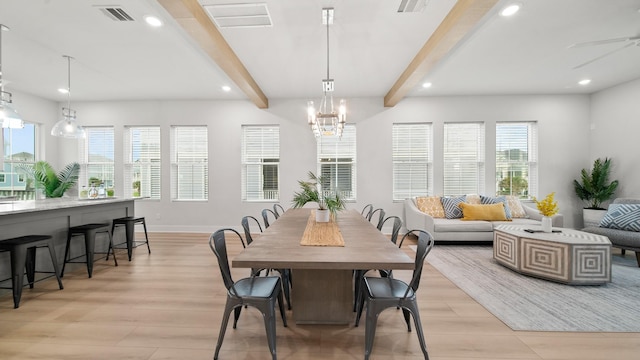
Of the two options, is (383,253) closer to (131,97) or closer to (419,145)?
(419,145)

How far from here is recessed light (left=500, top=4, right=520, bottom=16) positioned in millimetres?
2601

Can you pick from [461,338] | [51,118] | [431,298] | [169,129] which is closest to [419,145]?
[431,298]

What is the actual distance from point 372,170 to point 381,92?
1588 millimetres

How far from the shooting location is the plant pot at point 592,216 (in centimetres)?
486

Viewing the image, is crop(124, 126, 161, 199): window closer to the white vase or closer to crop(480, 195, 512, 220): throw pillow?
crop(480, 195, 512, 220): throw pillow

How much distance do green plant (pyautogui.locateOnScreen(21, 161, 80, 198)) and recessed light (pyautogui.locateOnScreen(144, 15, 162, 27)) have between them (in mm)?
4519

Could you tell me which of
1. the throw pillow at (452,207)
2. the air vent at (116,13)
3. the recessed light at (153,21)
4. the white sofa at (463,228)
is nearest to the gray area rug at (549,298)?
the white sofa at (463,228)

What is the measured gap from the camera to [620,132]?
491 centimetres

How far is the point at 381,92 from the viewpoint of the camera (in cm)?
536

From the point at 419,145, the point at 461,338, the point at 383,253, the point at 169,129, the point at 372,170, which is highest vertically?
the point at 169,129

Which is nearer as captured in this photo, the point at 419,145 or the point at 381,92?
the point at 381,92

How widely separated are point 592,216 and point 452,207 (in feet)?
8.29

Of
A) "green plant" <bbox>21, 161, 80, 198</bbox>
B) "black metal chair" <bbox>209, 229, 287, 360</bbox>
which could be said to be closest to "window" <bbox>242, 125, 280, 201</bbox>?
"green plant" <bbox>21, 161, 80, 198</bbox>

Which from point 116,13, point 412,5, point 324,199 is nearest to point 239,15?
point 116,13
